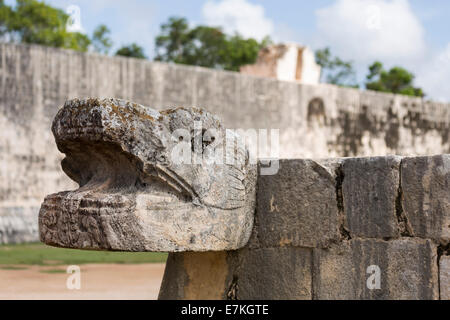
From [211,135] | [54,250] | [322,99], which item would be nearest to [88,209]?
[211,135]

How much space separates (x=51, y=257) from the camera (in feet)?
30.9

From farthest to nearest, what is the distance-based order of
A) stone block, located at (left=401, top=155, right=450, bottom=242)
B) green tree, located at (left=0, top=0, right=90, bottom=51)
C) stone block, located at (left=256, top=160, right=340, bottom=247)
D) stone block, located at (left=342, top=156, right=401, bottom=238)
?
1. green tree, located at (left=0, top=0, right=90, bottom=51)
2. stone block, located at (left=256, top=160, right=340, bottom=247)
3. stone block, located at (left=342, top=156, right=401, bottom=238)
4. stone block, located at (left=401, top=155, right=450, bottom=242)

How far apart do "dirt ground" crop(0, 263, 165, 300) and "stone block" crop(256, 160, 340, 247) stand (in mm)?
3320

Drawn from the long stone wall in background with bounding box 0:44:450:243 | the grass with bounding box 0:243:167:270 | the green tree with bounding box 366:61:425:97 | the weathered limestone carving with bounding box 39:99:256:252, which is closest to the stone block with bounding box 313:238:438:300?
the weathered limestone carving with bounding box 39:99:256:252

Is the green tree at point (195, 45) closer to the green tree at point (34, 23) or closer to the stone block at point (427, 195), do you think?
the green tree at point (34, 23)

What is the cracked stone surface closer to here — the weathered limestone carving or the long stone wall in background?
the weathered limestone carving

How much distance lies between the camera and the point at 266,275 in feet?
10.1

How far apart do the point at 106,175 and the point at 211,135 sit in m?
0.47

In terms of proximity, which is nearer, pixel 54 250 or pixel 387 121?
pixel 54 250

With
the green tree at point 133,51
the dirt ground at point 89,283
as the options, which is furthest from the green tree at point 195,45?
the dirt ground at point 89,283

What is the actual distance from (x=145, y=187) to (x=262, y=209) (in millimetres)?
573

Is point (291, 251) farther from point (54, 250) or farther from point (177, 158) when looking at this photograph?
point (54, 250)

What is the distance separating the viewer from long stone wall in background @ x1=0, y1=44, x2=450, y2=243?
10.7 m

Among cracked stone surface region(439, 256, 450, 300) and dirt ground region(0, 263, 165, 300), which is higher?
cracked stone surface region(439, 256, 450, 300)
